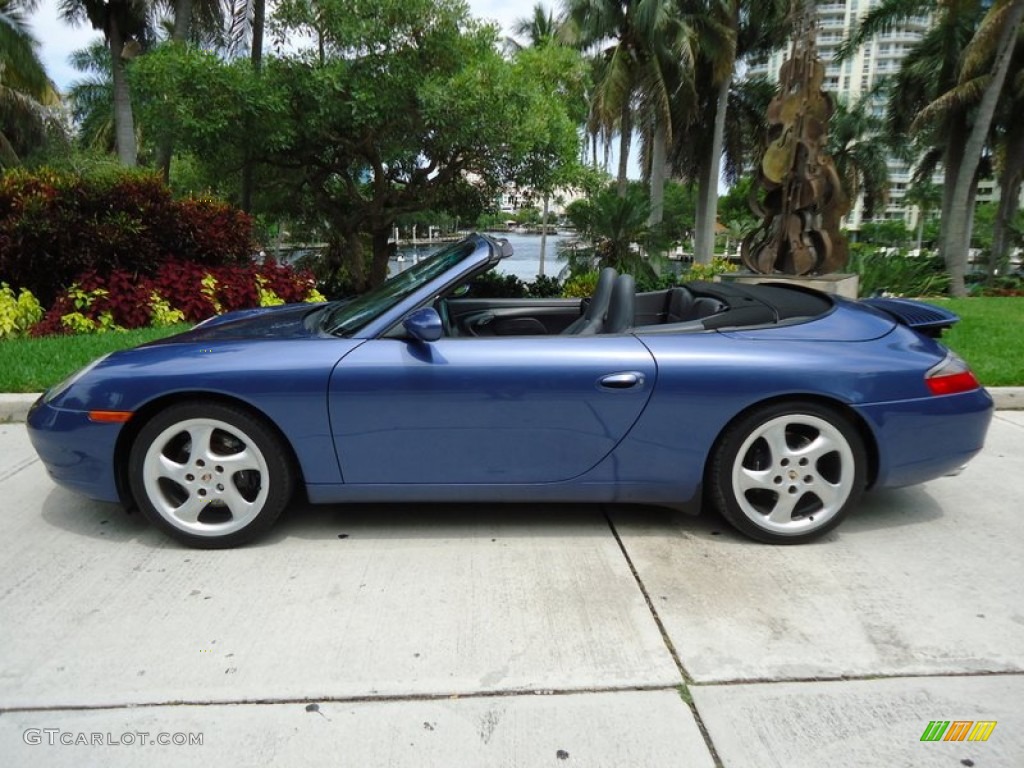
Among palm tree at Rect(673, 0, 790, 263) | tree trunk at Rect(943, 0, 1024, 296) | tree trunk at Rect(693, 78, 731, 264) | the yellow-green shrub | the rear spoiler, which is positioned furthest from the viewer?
tree trunk at Rect(693, 78, 731, 264)

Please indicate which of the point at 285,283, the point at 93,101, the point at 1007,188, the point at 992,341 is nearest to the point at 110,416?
the point at 285,283

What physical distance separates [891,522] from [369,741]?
2.57m

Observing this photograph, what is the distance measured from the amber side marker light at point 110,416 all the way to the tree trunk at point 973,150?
713 inches

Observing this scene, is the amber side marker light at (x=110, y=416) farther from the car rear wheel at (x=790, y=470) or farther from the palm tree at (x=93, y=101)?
the palm tree at (x=93, y=101)

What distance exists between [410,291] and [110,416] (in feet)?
4.27

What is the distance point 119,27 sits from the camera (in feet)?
53.9

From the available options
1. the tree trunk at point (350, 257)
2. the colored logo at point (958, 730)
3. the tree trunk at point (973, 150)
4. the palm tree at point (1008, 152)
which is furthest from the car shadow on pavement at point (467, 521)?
the palm tree at point (1008, 152)

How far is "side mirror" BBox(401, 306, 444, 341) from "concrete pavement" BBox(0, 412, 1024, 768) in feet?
2.98

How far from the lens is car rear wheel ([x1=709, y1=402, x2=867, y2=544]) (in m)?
2.95

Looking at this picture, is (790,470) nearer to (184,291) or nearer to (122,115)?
(184,291)

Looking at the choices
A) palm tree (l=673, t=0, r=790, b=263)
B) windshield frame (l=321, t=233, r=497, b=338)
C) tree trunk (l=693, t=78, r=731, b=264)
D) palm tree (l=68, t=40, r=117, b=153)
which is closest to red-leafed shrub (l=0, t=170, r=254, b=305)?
windshield frame (l=321, t=233, r=497, b=338)

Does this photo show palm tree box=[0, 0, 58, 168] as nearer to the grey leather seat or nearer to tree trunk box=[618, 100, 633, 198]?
tree trunk box=[618, 100, 633, 198]

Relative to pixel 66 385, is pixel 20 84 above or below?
above

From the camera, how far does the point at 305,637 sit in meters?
2.41
